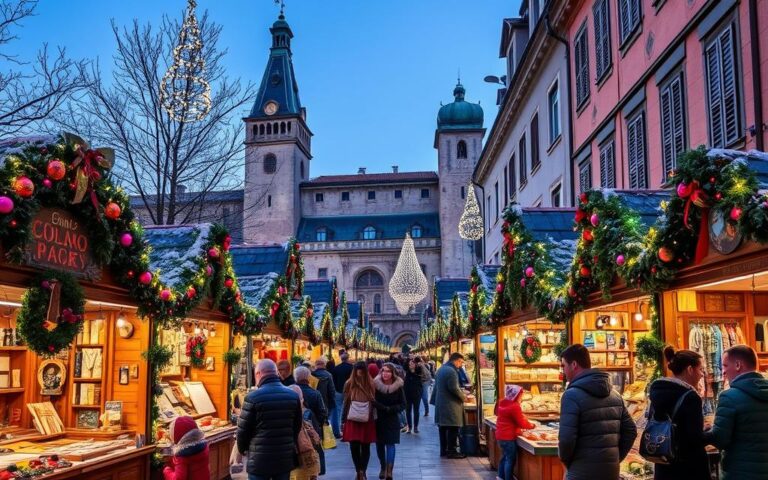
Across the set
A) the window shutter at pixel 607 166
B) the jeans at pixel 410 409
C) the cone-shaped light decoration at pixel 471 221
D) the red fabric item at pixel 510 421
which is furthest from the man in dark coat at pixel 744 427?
the cone-shaped light decoration at pixel 471 221

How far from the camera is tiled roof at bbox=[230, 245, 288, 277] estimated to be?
49.0ft

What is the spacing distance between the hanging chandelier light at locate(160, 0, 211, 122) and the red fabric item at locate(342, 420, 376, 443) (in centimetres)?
628

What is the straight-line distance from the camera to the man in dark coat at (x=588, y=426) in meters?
5.49

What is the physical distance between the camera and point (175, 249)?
399 inches

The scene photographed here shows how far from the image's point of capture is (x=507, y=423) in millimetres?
9906

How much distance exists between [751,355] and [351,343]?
26.8 metres

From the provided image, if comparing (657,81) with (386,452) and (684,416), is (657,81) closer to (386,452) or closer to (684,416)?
(386,452)

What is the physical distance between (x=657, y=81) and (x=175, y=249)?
24.9 ft

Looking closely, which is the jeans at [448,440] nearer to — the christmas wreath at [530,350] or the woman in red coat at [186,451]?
the christmas wreath at [530,350]

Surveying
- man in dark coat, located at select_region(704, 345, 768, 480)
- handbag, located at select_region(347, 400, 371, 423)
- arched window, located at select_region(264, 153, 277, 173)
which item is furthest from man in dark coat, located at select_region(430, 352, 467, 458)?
arched window, located at select_region(264, 153, 277, 173)

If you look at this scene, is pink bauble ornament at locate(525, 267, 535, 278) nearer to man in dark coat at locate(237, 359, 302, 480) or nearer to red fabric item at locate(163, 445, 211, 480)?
man in dark coat at locate(237, 359, 302, 480)

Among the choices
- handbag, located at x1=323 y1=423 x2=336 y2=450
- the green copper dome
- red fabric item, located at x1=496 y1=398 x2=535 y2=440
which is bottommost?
handbag, located at x1=323 y1=423 x2=336 y2=450

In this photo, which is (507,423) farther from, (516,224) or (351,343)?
(351,343)

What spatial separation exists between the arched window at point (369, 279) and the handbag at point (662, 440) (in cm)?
6747
